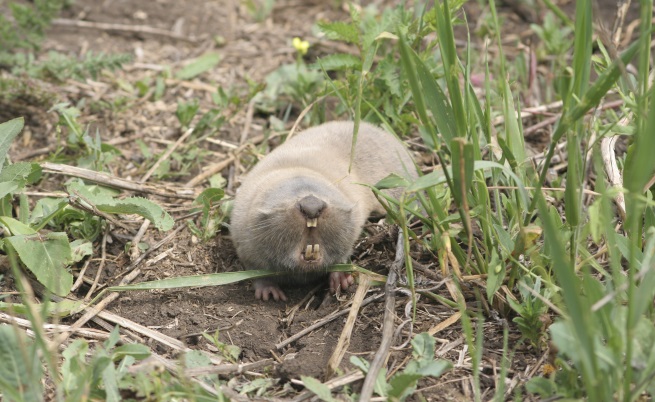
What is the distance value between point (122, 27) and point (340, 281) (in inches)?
132

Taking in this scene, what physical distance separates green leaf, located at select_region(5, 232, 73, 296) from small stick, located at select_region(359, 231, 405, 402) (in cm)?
151

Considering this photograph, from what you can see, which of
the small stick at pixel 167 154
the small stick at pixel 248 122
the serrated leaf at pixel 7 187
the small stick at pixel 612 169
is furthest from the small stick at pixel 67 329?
the small stick at pixel 612 169

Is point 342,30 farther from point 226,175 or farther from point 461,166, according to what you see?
point 461,166

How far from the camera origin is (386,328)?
331 cm

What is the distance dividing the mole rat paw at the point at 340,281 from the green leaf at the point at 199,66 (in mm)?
2466

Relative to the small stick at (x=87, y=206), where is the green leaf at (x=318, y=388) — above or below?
below

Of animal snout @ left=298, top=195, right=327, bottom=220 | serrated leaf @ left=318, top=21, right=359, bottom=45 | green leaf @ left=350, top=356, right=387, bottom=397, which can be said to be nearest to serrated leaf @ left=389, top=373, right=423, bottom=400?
green leaf @ left=350, top=356, right=387, bottom=397

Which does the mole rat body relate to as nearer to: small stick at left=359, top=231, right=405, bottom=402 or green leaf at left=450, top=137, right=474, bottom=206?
small stick at left=359, top=231, right=405, bottom=402

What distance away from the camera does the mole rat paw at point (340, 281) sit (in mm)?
3999

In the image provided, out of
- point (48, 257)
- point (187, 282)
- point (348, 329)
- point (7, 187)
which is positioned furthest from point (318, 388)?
point (7, 187)

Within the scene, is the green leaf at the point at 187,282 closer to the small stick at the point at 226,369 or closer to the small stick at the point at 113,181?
the small stick at the point at 226,369

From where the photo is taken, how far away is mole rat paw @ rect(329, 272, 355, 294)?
13.1 ft

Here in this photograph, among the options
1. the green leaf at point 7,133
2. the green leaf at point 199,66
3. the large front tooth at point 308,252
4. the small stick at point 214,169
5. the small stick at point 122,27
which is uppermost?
the small stick at point 122,27

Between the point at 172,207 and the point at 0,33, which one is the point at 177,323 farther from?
the point at 0,33
